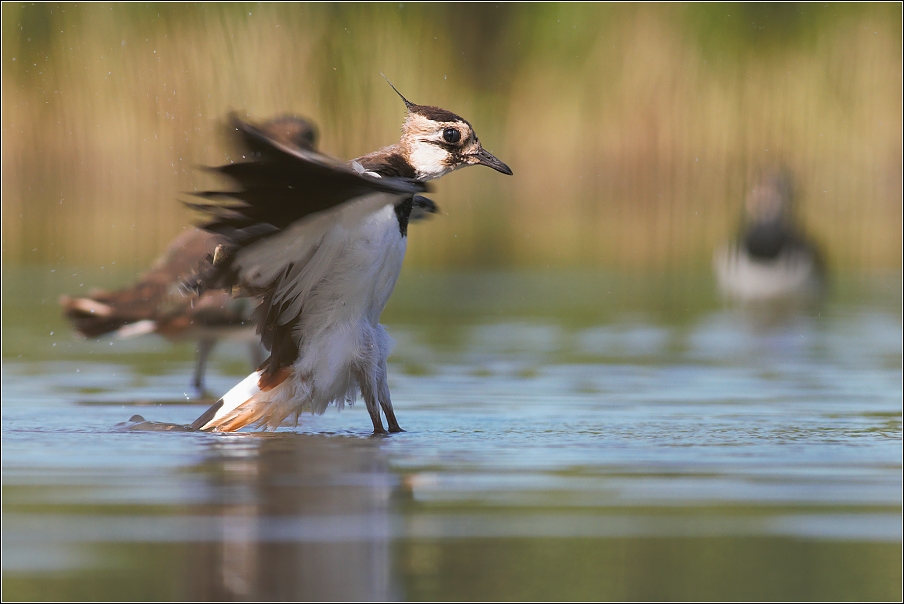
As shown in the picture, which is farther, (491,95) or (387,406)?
(491,95)

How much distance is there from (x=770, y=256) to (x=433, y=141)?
28.5 feet

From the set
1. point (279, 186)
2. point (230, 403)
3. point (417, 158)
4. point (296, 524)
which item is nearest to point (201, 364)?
point (230, 403)

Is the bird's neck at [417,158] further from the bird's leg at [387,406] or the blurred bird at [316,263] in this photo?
the bird's leg at [387,406]

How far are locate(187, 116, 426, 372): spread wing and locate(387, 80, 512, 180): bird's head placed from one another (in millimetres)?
631

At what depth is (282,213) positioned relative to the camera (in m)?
5.65

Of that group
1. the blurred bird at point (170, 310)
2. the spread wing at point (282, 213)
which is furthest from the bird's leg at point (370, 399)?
the blurred bird at point (170, 310)

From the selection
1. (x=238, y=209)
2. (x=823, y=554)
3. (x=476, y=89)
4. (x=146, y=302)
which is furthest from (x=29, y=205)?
(x=823, y=554)

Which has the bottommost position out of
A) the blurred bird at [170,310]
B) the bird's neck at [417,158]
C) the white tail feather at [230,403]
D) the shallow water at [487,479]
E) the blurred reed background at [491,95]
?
the shallow water at [487,479]

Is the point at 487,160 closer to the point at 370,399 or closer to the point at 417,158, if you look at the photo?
the point at 417,158

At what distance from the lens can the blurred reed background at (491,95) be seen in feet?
56.6

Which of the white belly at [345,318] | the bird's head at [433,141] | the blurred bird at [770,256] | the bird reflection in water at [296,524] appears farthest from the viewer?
the blurred bird at [770,256]

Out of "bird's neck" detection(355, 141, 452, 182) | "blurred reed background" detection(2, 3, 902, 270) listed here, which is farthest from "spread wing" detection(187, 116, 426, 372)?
"blurred reed background" detection(2, 3, 902, 270)

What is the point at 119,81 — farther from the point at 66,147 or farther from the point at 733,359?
the point at 733,359

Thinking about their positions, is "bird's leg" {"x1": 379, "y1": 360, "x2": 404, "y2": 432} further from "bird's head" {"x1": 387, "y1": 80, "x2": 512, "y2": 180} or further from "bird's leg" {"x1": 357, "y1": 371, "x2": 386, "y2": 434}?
"bird's head" {"x1": 387, "y1": 80, "x2": 512, "y2": 180}
